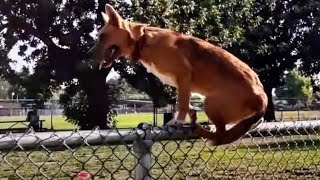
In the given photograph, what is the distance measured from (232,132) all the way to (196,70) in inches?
17.6

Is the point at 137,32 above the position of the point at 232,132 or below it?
above

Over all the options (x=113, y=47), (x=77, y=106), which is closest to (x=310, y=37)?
(x=77, y=106)

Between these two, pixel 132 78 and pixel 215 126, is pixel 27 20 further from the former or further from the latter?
pixel 215 126

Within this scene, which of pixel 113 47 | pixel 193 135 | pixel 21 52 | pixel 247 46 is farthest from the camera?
pixel 247 46

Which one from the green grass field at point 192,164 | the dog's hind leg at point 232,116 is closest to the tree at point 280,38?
the green grass field at point 192,164

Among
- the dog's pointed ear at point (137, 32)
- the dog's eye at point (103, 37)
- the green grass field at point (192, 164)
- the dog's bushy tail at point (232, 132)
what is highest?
the dog's pointed ear at point (137, 32)

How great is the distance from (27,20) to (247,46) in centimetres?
1253

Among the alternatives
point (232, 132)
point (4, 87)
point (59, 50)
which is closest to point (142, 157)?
point (232, 132)

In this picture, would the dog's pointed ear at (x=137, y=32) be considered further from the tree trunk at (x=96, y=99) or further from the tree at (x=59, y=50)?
the tree trunk at (x=96, y=99)

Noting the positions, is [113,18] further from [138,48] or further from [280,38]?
[280,38]

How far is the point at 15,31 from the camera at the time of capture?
22.1 metres

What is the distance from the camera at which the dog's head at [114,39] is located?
328 centimetres

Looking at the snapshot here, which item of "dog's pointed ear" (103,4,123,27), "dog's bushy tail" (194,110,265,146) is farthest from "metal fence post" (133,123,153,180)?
"dog's pointed ear" (103,4,123,27)

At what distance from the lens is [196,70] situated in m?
3.24
